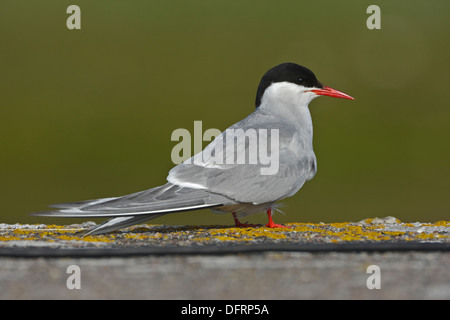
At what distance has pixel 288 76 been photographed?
11.4ft

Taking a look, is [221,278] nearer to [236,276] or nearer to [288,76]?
[236,276]

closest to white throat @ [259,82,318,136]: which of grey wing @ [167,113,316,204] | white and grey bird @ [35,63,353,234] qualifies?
white and grey bird @ [35,63,353,234]

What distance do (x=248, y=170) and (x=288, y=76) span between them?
719 mm

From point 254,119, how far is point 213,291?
1.60m

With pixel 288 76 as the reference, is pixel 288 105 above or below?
below

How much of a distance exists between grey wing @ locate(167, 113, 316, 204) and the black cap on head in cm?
35

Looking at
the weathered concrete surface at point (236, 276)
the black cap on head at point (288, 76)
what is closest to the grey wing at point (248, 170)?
the black cap on head at point (288, 76)

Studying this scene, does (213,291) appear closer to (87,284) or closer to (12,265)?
(87,284)

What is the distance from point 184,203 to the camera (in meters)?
2.72

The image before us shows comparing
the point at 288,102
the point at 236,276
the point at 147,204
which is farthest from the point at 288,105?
the point at 236,276

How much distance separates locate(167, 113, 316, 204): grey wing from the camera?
114 inches

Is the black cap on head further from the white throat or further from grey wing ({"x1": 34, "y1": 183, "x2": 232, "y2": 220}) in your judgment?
grey wing ({"x1": 34, "y1": 183, "x2": 232, "y2": 220})

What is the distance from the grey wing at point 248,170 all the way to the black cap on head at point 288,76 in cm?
35

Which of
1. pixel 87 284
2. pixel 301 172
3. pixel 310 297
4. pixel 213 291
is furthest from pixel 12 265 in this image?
pixel 301 172
